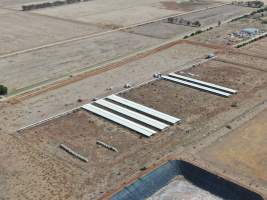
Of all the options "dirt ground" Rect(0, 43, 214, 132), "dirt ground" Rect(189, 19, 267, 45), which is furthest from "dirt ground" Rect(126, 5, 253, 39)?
"dirt ground" Rect(0, 43, 214, 132)

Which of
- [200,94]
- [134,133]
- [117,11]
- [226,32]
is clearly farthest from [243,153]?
[117,11]

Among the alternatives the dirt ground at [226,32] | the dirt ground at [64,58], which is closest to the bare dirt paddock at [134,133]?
the dirt ground at [64,58]

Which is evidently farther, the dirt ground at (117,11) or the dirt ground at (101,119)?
the dirt ground at (117,11)

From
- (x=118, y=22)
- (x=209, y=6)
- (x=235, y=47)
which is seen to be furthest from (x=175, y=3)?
(x=235, y=47)

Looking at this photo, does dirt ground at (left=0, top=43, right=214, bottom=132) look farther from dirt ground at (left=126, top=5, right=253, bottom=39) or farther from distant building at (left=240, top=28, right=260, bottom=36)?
distant building at (left=240, top=28, right=260, bottom=36)

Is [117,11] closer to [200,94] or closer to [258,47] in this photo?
[258,47]

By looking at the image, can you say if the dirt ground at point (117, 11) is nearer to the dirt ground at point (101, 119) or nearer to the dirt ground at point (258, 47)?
the dirt ground at point (101, 119)
